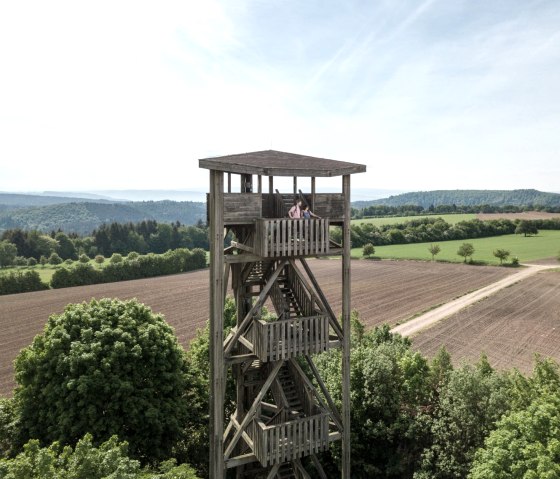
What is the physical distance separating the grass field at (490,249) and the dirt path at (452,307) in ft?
54.1

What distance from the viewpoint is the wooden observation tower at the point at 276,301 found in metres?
12.3

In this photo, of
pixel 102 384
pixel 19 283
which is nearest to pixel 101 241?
pixel 19 283

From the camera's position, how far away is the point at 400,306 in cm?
5150

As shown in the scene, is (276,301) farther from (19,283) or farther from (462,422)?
(19,283)

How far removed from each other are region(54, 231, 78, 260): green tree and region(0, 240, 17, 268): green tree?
1255cm

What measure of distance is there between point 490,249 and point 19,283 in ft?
320

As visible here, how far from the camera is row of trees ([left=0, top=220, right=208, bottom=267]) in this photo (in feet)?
315

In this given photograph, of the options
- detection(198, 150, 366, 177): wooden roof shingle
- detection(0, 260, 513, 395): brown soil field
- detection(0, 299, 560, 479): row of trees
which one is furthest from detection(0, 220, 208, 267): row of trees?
detection(198, 150, 366, 177): wooden roof shingle

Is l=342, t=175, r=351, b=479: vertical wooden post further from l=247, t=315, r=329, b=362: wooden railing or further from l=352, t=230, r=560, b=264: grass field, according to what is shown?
l=352, t=230, r=560, b=264: grass field

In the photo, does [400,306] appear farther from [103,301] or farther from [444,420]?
[103,301]

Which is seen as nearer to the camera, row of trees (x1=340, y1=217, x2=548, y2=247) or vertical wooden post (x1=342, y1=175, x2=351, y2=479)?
vertical wooden post (x1=342, y1=175, x2=351, y2=479)

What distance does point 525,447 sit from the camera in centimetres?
1205

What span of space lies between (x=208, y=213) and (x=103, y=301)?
331 inches

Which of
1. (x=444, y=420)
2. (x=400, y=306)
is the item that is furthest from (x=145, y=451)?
(x=400, y=306)
